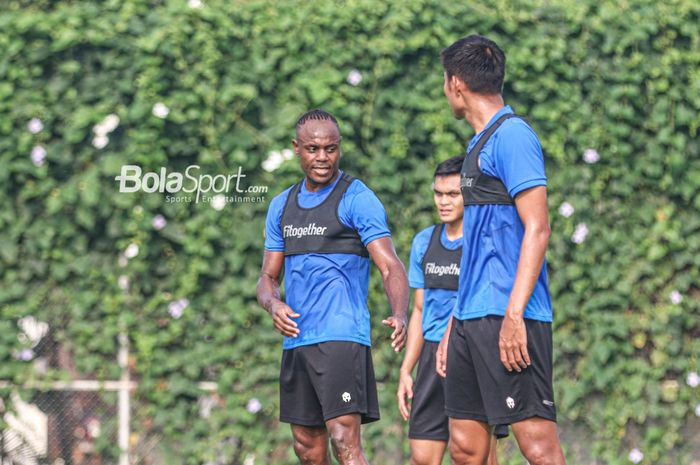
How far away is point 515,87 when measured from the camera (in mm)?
7828

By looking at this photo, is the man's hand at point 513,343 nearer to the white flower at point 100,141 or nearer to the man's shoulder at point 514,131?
the man's shoulder at point 514,131

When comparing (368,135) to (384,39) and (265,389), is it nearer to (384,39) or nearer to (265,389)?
(384,39)

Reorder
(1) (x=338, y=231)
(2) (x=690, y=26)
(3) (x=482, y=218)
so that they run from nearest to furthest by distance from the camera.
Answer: (3) (x=482, y=218)
(1) (x=338, y=231)
(2) (x=690, y=26)

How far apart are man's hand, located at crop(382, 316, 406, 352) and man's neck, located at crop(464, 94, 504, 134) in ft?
3.35

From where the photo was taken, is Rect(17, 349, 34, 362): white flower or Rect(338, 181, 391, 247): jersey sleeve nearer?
Rect(338, 181, 391, 247): jersey sleeve

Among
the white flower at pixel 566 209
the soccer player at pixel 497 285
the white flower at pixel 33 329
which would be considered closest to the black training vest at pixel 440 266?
the soccer player at pixel 497 285

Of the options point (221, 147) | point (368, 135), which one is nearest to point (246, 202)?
point (221, 147)

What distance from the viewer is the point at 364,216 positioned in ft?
18.6

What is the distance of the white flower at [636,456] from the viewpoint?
7.84 meters

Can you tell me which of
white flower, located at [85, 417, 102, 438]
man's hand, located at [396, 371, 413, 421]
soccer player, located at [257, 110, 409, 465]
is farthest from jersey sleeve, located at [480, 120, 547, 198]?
white flower, located at [85, 417, 102, 438]

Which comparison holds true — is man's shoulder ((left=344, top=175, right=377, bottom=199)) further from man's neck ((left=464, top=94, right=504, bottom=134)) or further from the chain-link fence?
the chain-link fence

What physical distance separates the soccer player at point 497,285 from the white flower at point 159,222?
334 centimetres

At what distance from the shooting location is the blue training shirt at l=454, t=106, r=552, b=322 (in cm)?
460

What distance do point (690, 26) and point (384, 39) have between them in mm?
2065
